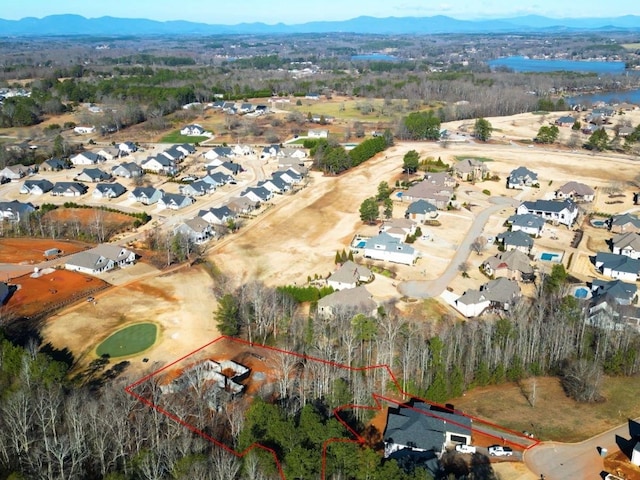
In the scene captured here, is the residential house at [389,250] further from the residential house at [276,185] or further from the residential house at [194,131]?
the residential house at [194,131]

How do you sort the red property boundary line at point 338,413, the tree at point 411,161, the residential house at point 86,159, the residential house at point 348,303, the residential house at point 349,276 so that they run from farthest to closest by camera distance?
the residential house at point 86,159, the tree at point 411,161, the residential house at point 349,276, the residential house at point 348,303, the red property boundary line at point 338,413

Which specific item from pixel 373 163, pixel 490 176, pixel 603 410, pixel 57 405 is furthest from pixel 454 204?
pixel 57 405

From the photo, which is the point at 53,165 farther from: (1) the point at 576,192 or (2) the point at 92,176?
(1) the point at 576,192

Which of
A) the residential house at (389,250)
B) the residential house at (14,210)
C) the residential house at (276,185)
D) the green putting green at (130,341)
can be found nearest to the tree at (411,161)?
the residential house at (276,185)

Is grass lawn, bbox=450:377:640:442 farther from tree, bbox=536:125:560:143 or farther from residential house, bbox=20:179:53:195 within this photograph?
tree, bbox=536:125:560:143

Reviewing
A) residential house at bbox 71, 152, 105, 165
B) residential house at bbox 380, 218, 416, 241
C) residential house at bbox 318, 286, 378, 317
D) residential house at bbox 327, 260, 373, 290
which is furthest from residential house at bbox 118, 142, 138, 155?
residential house at bbox 318, 286, 378, 317

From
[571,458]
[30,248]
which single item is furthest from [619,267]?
[30,248]
